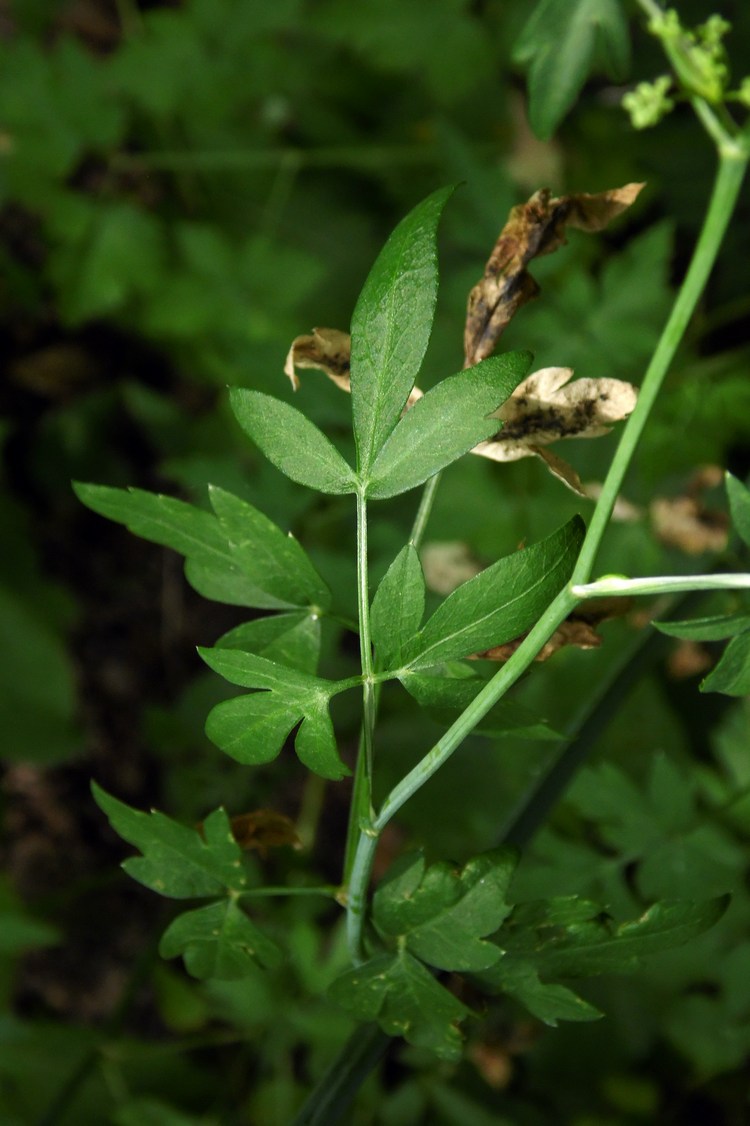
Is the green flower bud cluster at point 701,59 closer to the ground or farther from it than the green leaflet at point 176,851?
farther from it

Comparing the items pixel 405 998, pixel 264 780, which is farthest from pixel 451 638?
pixel 264 780

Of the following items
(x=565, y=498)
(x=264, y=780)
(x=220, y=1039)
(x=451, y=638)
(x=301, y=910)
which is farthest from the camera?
(x=264, y=780)

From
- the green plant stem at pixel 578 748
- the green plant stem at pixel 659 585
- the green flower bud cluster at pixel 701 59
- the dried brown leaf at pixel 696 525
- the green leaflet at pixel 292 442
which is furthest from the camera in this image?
the dried brown leaf at pixel 696 525

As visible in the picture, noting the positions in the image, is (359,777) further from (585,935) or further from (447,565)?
(447,565)

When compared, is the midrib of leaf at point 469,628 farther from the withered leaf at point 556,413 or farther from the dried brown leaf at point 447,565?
the dried brown leaf at point 447,565

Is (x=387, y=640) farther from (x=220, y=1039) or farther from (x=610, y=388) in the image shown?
(x=220, y=1039)

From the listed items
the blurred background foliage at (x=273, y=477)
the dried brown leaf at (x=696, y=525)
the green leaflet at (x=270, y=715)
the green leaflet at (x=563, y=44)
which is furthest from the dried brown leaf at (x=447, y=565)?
the green leaflet at (x=270, y=715)

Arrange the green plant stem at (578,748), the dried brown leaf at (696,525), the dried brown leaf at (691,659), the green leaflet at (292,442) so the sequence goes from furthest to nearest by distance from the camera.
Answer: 1. the dried brown leaf at (691,659)
2. the dried brown leaf at (696,525)
3. the green plant stem at (578,748)
4. the green leaflet at (292,442)

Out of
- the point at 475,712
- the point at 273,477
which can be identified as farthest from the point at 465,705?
the point at 273,477
